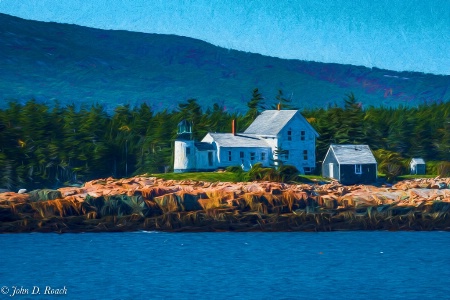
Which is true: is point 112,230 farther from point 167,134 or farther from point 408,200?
point 167,134

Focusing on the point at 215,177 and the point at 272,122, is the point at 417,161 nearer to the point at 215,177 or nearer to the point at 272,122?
the point at 272,122

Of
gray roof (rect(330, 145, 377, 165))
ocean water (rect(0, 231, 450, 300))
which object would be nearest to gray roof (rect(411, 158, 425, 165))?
gray roof (rect(330, 145, 377, 165))

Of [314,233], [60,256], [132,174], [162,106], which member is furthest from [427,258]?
[162,106]

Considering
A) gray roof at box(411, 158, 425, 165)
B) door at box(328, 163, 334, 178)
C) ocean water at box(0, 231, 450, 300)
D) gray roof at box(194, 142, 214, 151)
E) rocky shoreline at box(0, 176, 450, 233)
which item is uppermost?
gray roof at box(194, 142, 214, 151)

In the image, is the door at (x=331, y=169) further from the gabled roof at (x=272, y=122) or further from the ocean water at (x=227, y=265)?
the ocean water at (x=227, y=265)

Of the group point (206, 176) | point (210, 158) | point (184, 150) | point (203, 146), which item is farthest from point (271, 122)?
point (206, 176)

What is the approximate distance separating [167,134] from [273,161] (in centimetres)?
1101

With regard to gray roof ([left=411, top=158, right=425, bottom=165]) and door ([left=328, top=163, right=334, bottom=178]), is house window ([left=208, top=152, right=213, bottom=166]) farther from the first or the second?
gray roof ([left=411, top=158, right=425, bottom=165])

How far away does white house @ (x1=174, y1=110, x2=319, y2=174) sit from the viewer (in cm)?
5584

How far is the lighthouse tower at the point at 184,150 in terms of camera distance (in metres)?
55.6

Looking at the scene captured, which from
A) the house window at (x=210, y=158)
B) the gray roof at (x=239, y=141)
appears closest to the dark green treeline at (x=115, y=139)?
the gray roof at (x=239, y=141)

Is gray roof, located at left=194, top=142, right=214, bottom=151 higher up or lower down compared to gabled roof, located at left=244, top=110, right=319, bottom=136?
lower down

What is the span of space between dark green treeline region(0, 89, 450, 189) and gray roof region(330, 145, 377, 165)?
5620 millimetres

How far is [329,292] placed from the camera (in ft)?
74.4
